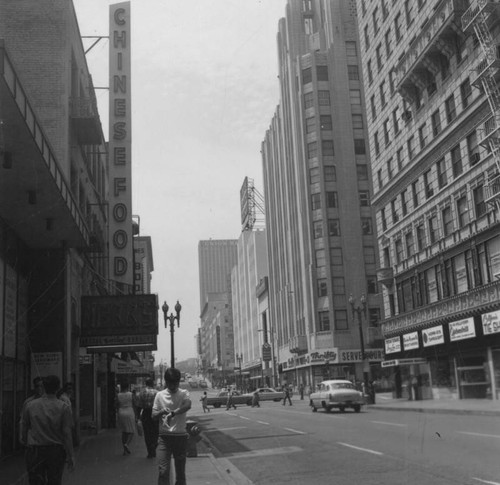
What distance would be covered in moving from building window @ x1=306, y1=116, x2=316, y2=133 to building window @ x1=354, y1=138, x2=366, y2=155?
5.22 metres

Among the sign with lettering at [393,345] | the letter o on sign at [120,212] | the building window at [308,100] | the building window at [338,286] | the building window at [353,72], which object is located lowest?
the sign with lettering at [393,345]

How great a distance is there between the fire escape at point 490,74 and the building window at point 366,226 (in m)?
40.8

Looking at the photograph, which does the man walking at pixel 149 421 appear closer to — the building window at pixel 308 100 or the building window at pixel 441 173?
the building window at pixel 441 173

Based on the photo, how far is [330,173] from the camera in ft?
242

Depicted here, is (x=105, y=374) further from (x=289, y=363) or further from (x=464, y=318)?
(x=289, y=363)

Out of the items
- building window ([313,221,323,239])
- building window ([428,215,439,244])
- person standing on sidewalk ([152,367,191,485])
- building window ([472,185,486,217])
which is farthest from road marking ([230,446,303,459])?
building window ([313,221,323,239])

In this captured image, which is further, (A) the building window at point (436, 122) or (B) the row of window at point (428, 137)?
(A) the building window at point (436, 122)

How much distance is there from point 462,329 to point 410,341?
773 centimetres

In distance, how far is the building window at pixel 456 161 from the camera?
119ft

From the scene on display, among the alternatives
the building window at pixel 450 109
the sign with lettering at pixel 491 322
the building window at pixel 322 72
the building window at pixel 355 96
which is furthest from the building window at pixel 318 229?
the sign with lettering at pixel 491 322

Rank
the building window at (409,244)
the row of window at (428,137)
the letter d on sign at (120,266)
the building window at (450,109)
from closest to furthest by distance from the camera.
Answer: the letter d on sign at (120,266) < the row of window at (428,137) < the building window at (450,109) < the building window at (409,244)

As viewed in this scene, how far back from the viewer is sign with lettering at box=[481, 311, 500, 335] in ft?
104

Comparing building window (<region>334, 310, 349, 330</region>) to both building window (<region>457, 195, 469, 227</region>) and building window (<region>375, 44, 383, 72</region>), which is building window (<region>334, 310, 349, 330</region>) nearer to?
building window (<region>375, 44, 383, 72</region>)

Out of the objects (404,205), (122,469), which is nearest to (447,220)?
(404,205)
